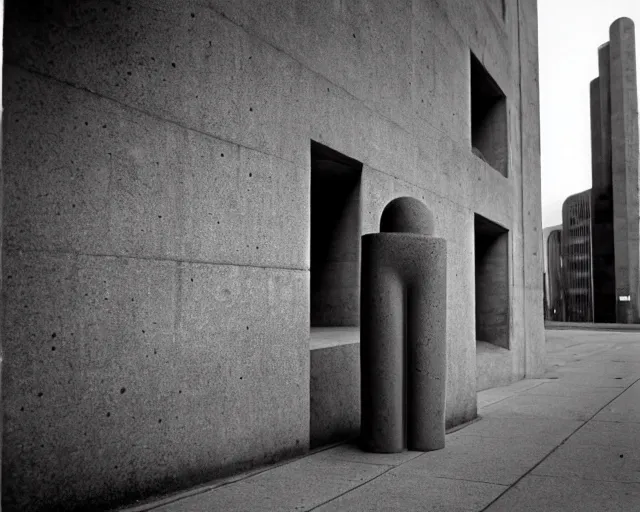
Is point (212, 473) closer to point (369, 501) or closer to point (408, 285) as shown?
point (369, 501)

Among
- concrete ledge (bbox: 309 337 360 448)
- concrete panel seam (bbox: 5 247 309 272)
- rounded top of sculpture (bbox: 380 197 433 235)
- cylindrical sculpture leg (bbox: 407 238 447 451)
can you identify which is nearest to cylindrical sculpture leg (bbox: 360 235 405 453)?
→ cylindrical sculpture leg (bbox: 407 238 447 451)

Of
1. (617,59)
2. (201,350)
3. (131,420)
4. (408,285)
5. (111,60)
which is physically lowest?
(131,420)

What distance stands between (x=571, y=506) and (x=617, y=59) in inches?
1998

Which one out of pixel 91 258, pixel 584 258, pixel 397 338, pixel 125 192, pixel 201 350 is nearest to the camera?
pixel 91 258

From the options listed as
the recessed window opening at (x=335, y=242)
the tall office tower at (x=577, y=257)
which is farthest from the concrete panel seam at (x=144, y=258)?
the tall office tower at (x=577, y=257)

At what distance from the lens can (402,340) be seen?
5.92 metres

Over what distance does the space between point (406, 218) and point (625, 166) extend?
47.0 metres

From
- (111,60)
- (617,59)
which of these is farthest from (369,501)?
(617,59)

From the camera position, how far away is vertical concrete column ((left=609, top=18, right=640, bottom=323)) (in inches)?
1861

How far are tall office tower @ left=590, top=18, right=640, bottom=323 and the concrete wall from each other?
45.5 metres

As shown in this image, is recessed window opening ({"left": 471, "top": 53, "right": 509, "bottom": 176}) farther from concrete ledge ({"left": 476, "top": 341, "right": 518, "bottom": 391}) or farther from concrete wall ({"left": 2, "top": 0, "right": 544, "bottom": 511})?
concrete wall ({"left": 2, "top": 0, "right": 544, "bottom": 511})

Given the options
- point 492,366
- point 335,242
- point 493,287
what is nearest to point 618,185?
point 493,287

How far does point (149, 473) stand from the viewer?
429 centimetres

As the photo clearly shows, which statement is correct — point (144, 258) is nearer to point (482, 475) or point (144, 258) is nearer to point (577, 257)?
point (482, 475)
